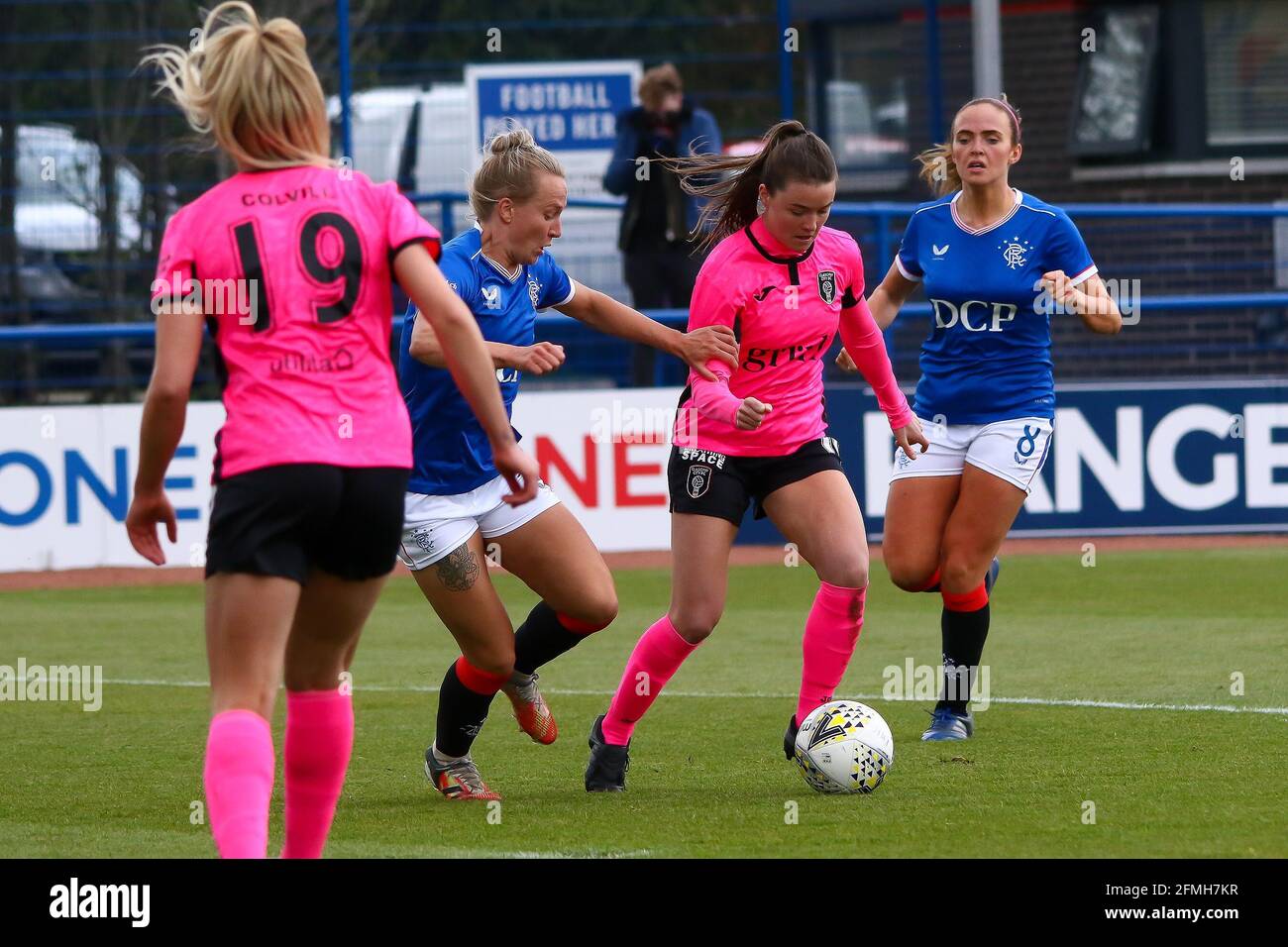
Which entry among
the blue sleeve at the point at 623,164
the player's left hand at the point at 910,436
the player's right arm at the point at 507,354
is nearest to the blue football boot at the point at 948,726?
the player's left hand at the point at 910,436

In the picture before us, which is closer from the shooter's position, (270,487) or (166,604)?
(270,487)

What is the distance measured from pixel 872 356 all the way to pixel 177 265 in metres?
3.07

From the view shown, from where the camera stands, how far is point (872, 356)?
→ 6688 millimetres

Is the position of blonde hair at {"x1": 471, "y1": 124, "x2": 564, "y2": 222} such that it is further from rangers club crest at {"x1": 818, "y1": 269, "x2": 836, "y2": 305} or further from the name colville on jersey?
the name colville on jersey

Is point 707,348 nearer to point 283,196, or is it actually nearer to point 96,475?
point 283,196

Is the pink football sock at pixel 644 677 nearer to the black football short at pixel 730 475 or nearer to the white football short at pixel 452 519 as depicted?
the black football short at pixel 730 475

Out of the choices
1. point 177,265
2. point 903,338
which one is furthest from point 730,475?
point 903,338

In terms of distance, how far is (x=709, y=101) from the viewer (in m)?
17.7

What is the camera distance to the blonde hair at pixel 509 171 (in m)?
5.95

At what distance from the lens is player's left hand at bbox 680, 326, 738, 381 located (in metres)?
6.09

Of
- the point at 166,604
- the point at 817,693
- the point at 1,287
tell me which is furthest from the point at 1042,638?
the point at 1,287

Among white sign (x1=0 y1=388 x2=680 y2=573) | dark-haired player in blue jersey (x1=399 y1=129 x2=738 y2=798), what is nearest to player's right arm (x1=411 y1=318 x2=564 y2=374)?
dark-haired player in blue jersey (x1=399 y1=129 x2=738 y2=798)
